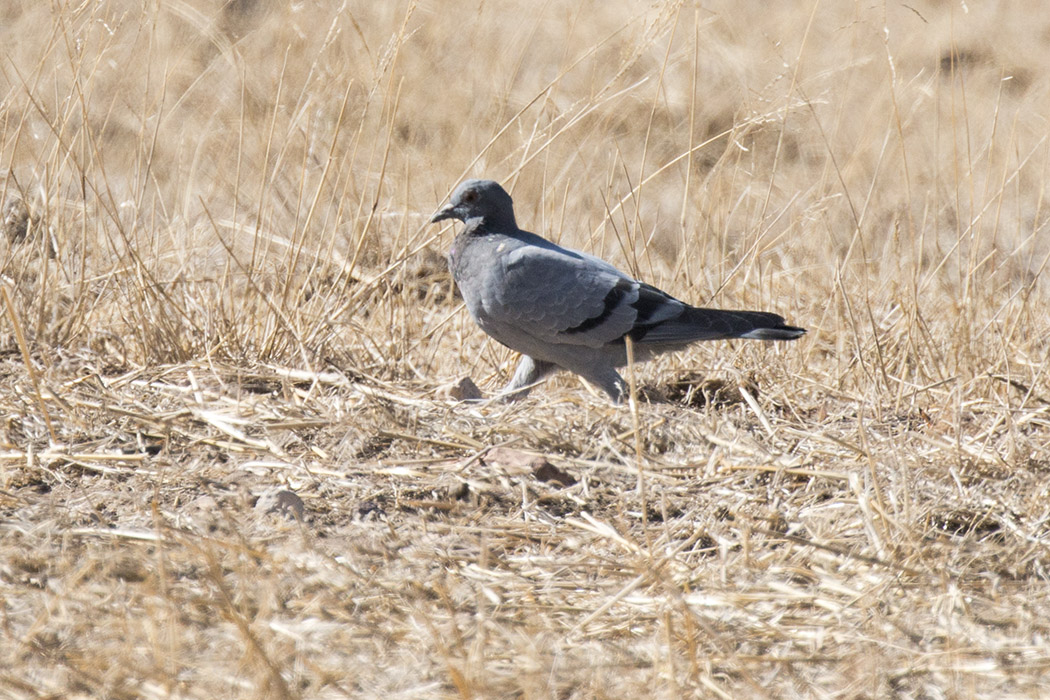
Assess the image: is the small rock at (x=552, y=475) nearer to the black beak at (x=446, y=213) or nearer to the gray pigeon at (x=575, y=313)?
the gray pigeon at (x=575, y=313)

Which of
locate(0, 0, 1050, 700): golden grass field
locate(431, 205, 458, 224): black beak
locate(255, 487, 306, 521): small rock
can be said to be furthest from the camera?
locate(431, 205, 458, 224): black beak

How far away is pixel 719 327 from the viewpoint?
348cm

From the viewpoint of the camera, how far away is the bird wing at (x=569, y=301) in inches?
136

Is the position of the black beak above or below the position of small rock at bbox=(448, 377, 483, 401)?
above

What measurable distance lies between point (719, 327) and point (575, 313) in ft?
1.46

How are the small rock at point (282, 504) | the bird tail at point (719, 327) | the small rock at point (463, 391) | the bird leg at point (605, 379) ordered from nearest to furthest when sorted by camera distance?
the small rock at point (282, 504) < the small rock at point (463, 391) < the bird tail at point (719, 327) < the bird leg at point (605, 379)

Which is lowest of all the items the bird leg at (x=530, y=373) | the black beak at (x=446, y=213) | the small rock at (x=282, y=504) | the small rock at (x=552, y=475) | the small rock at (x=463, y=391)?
the bird leg at (x=530, y=373)

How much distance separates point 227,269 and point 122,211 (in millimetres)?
2795

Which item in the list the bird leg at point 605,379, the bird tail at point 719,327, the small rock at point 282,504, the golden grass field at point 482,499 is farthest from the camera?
the bird leg at point 605,379

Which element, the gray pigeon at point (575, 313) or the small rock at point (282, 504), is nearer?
the small rock at point (282, 504)

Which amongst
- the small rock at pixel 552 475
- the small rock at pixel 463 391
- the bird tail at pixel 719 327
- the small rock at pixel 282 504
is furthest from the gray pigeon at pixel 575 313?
the small rock at pixel 282 504

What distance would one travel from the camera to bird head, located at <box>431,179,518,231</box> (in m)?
3.71

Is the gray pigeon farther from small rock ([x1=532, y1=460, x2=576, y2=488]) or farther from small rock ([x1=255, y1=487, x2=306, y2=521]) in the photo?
small rock ([x1=255, y1=487, x2=306, y2=521])

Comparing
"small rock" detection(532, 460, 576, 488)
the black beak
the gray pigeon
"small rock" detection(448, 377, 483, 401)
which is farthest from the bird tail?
"small rock" detection(532, 460, 576, 488)
